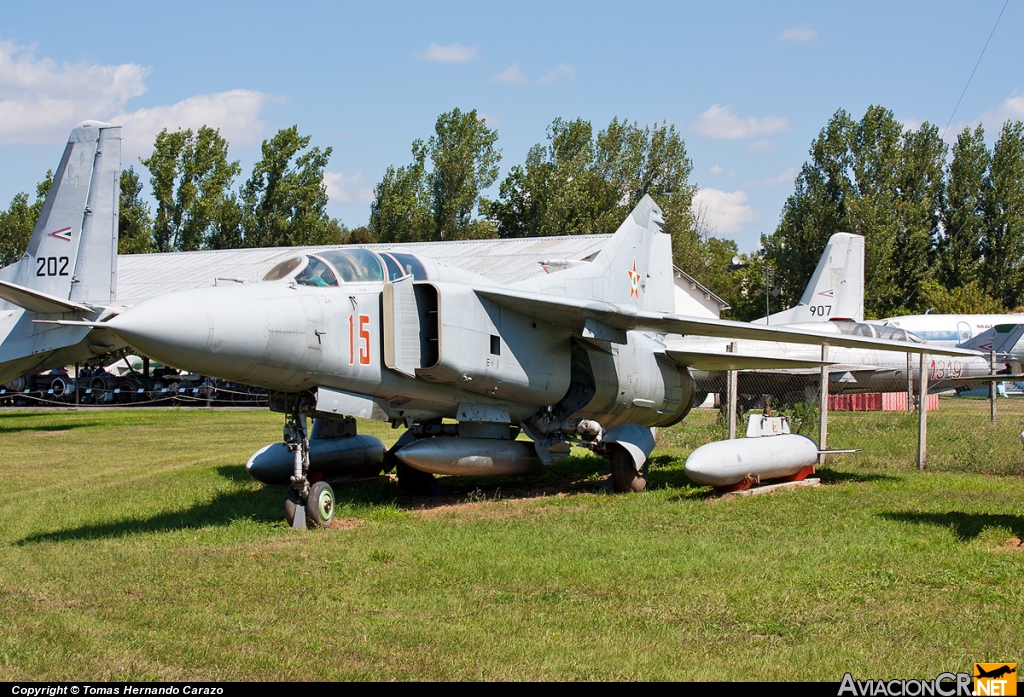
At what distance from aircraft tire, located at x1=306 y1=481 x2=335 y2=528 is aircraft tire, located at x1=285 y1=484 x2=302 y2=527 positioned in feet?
0.39

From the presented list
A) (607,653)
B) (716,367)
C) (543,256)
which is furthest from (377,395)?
(543,256)

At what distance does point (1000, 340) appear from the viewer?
2925cm

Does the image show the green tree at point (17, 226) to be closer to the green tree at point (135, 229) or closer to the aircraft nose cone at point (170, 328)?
the green tree at point (135, 229)

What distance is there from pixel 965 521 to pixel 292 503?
6.81 meters

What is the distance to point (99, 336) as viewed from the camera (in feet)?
67.5

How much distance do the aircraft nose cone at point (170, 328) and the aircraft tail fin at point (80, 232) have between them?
43.8 ft

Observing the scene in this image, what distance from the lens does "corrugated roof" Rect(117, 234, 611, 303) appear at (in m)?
31.3

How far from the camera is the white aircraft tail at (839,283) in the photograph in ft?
98.3

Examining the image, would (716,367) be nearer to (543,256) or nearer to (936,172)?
(543,256)

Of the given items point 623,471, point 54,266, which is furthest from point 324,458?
point 54,266

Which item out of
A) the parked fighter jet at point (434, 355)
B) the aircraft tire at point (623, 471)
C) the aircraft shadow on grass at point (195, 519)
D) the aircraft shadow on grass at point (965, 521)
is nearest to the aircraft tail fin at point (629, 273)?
the parked fighter jet at point (434, 355)

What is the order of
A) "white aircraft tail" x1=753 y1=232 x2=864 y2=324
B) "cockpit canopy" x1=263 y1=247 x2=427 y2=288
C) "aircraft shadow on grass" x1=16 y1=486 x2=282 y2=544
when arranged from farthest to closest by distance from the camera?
A: 1. "white aircraft tail" x1=753 y1=232 x2=864 y2=324
2. "cockpit canopy" x1=263 y1=247 x2=427 y2=288
3. "aircraft shadow on grass" x1=16 y1=486 x2=282 y2=544

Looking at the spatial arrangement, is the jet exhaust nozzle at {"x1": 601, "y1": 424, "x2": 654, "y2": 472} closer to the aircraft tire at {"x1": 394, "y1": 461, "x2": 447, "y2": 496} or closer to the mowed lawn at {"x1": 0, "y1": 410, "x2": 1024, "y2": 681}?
the mowed lawn at {"x1": 0, "y1": 410, "x2": 1024, "y2": 681}

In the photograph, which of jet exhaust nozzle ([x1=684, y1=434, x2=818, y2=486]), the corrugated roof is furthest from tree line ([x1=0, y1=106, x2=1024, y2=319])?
jet exhaust nozzle ([x1=684, y1=434, x2=818, y2=486])
